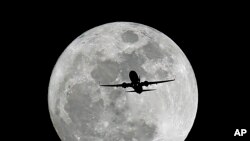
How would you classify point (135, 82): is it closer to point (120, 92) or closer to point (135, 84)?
point (135, 84)

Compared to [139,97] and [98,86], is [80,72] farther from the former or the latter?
[139,97]

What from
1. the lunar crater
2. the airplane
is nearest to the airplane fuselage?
the airplane

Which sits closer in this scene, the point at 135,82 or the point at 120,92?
the point at 135,82

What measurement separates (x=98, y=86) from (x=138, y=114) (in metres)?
1.84

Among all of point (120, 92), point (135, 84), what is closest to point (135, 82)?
point (135, 84)

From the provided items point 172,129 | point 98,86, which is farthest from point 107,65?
point 172,129

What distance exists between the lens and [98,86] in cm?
1912

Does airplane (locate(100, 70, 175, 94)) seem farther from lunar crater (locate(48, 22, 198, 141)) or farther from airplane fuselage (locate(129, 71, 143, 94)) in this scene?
lunar crater (locate(48, 22, 198, 141))

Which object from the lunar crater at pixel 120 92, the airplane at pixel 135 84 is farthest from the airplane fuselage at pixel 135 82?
the lunar crater at pixel 120 92

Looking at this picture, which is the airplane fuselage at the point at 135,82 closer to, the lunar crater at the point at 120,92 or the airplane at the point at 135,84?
the airplane at the point at 135,84

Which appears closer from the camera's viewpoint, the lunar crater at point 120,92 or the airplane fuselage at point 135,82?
the airplane fuselage at point 135,82

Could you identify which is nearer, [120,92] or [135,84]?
[135,84]

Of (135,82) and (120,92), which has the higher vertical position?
(135,82)

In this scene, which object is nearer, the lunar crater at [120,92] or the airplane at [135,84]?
the airplane at [135,84]
